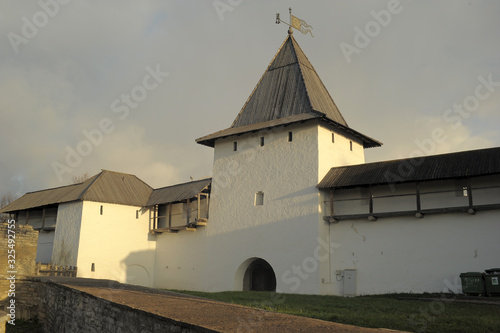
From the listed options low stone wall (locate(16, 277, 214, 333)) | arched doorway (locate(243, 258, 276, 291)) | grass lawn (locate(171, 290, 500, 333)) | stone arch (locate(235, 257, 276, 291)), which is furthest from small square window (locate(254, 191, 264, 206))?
low stone wall (locate(16, 277, 214, 333))

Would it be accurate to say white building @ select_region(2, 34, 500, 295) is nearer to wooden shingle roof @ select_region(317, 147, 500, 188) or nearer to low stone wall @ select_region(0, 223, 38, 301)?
wooden shingle roof @ select_region(317, 147, 500, 188)

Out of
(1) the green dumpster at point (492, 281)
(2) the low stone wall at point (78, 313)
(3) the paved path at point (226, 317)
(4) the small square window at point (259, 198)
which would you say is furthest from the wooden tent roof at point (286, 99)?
(3) the paved path at point (226, 317)

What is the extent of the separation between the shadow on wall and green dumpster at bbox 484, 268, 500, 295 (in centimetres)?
1679

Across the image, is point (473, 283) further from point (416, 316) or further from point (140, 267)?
point (140, 267)

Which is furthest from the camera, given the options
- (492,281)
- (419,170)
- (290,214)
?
(290,214)

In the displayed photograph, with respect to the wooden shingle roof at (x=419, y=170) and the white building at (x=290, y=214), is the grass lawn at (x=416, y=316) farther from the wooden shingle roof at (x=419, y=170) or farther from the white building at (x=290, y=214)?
the wooden shingle roof at (x=419, y=170)

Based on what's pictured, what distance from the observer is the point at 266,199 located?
2058 cm

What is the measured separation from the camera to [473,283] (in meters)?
14.5

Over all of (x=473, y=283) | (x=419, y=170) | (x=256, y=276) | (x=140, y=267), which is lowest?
(x=473, y=283)

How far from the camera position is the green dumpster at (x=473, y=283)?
14.3 metres

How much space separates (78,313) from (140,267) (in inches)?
523

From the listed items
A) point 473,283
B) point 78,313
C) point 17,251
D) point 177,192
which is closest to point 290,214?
point 473,283

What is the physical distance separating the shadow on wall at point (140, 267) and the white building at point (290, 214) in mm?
58

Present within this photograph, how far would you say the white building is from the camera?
54.2ft
